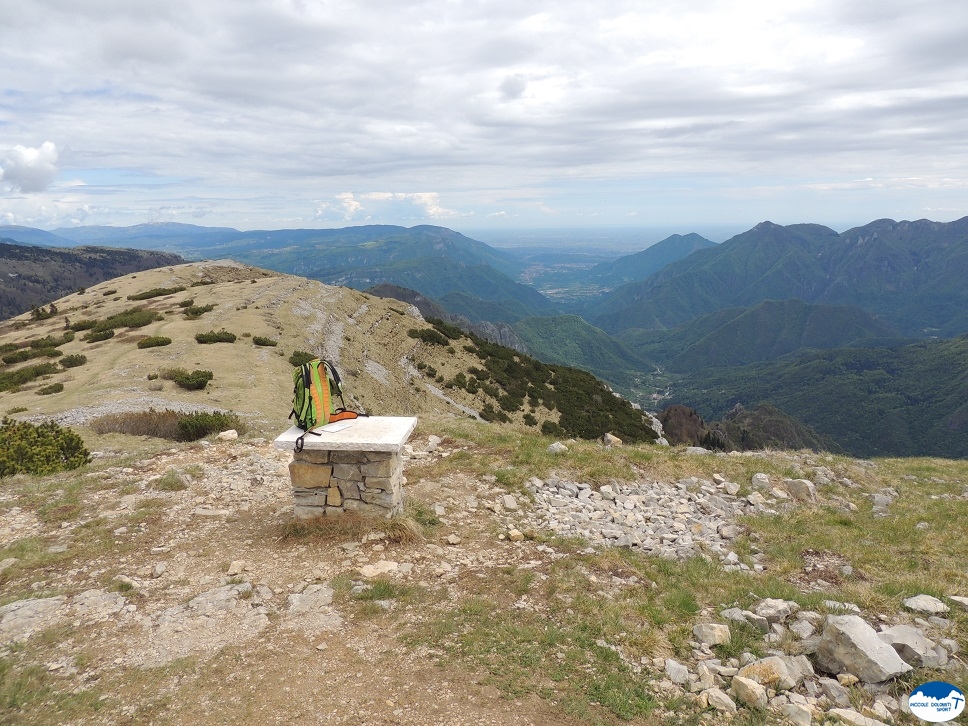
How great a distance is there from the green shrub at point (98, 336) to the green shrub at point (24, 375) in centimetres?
738

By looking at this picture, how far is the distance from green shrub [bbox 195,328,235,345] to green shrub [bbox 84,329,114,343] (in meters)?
10.2

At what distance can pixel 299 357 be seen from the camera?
35.1 metres

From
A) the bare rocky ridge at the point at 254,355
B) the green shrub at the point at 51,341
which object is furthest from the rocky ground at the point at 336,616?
the green shrub at the point at 51,341

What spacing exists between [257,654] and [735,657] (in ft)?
23.1

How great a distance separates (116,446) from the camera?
18.1 m

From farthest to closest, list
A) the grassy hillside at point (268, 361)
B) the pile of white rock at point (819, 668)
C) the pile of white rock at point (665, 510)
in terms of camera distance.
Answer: the grassy hillside at point (268, 361) < the pile of white rock at point (665, 510) < the pile of white rock at point (819, 668)

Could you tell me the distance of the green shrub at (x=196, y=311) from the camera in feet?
141

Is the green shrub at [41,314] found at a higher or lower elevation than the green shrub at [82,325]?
higher

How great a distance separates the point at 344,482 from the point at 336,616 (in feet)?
9.87

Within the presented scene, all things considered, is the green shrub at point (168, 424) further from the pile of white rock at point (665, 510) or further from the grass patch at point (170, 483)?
the pile of white rock at point (665, 510)

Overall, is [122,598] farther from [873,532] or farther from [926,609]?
[873,532]

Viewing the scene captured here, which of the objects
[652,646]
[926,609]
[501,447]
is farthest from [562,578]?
[501,447]

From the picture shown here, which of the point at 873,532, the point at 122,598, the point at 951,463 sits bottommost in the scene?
the point at 951,463

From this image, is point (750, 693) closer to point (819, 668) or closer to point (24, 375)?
point (819, 668)
